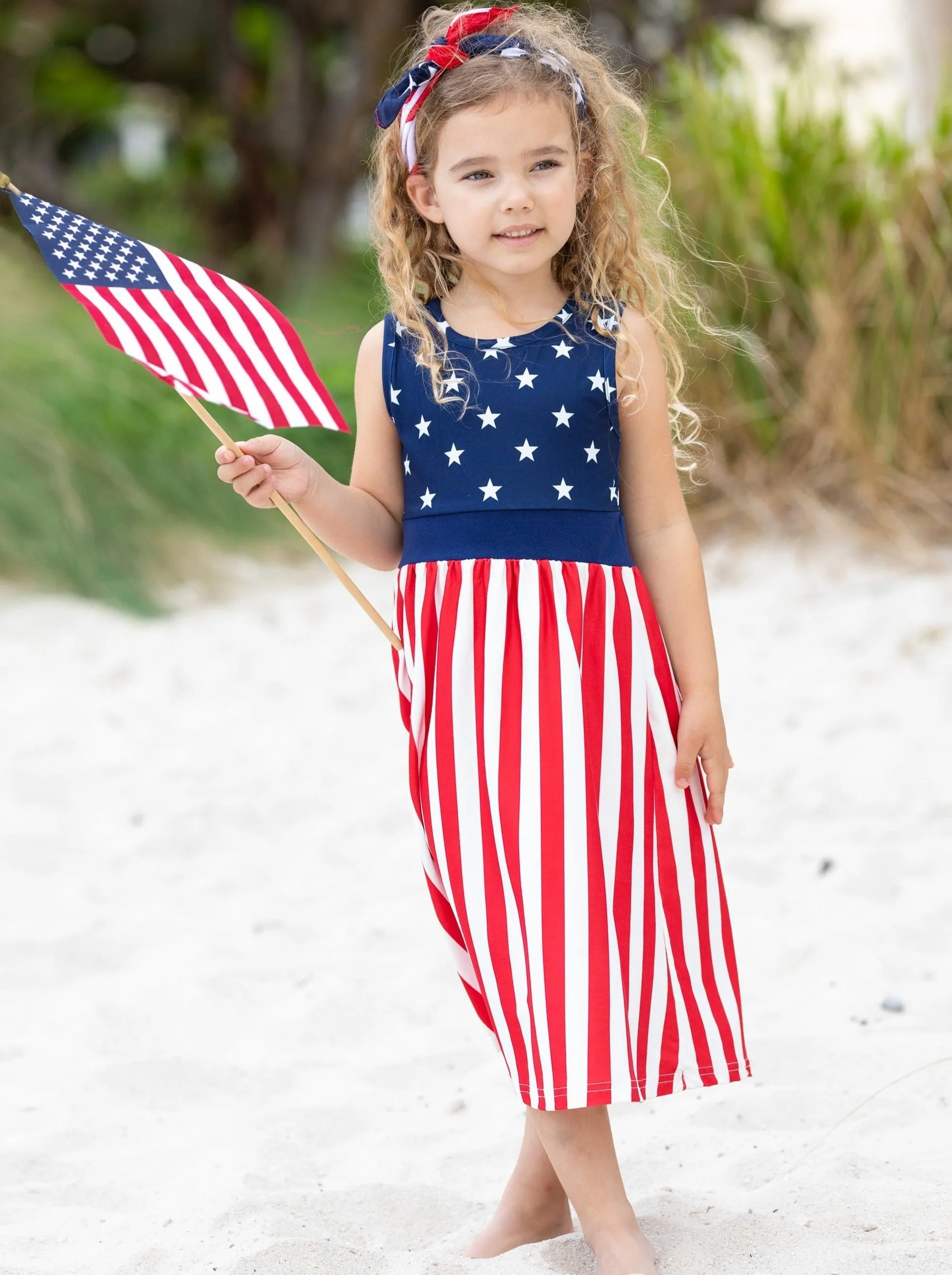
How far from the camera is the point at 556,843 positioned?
1438 millimetres

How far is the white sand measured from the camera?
1.66m

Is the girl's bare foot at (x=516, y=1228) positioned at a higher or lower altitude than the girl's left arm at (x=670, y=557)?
lower

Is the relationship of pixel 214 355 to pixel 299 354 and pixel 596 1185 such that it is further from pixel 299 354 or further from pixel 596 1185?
pixel 596 1185

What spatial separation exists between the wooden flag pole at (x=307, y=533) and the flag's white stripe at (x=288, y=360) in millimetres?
101

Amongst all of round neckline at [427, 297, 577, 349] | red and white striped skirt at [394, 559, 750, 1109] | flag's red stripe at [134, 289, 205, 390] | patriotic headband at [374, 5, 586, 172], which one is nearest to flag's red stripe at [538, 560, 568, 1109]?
red and white striped skirt at [394, 559, 750, 1109]

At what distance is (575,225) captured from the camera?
158 centimetres

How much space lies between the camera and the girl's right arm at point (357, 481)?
1.49m

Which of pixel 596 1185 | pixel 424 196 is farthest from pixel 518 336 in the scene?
pixel 596 1185

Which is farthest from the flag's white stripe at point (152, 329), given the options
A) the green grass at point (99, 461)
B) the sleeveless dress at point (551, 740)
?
the green grass at point (99, 461)

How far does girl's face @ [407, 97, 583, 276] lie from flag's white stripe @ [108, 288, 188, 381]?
0.32 meters

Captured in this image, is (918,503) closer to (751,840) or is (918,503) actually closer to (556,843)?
(751,840)

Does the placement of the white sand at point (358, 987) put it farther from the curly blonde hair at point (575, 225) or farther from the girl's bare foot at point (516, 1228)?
the curly blonde hair at point (575, 225)

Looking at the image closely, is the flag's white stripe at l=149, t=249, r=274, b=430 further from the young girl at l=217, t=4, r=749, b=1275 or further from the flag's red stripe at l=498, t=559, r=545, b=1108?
the flag's red stripe at l=498, t=559, r=545, b=1108

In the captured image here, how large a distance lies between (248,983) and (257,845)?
2.04 ft
